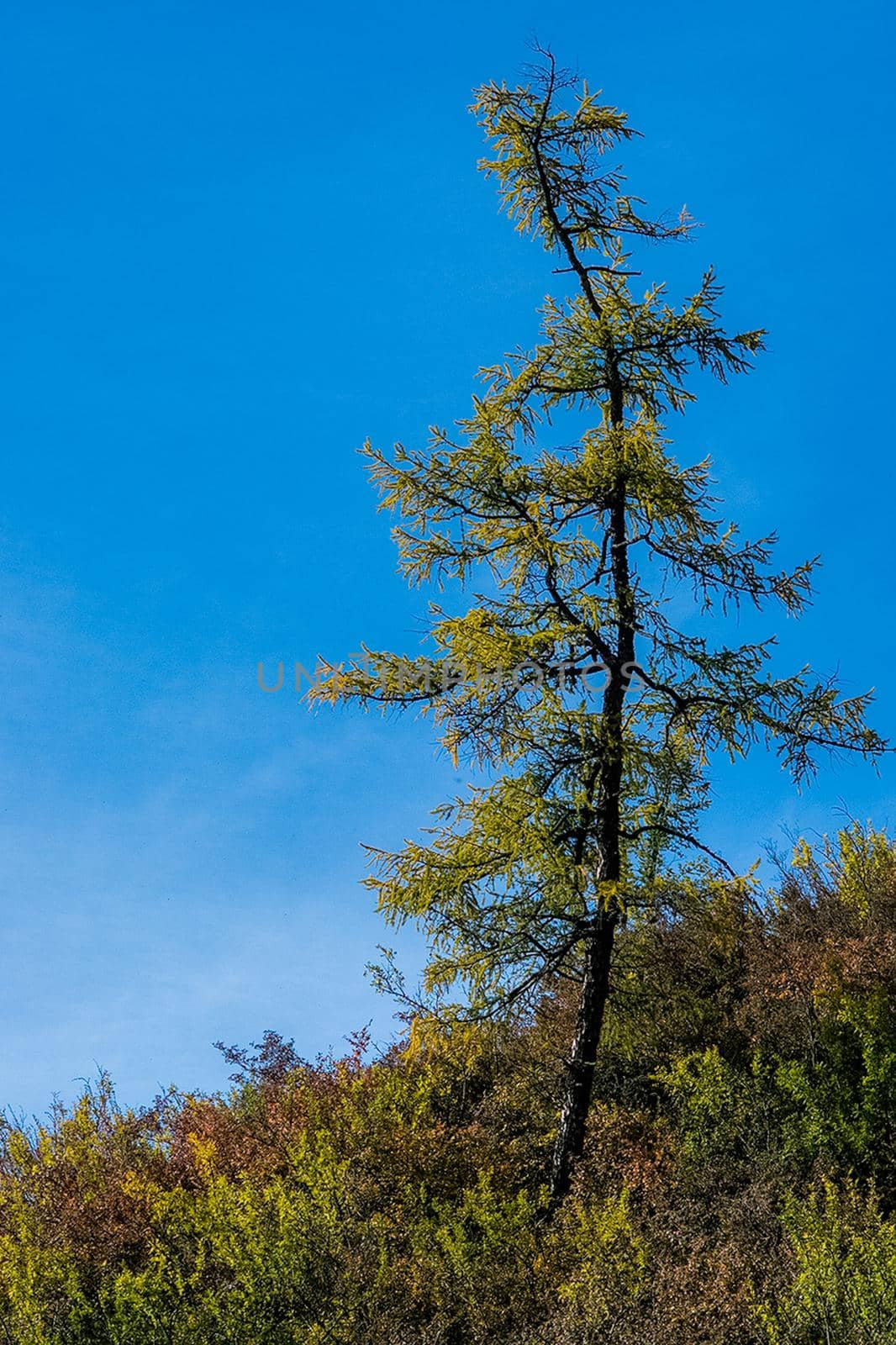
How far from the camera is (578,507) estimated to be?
9.43 m

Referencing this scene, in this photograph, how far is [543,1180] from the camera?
9086mm

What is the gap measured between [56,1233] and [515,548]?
635 centimetres

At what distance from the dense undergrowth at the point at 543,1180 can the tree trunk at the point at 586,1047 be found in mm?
273

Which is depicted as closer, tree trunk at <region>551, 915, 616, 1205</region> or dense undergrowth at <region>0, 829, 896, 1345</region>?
dense undergrowth at <region>0, 829, 896, 1345</region>

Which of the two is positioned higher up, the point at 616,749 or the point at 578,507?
the point at 578,507

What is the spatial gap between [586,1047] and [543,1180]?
119 cm

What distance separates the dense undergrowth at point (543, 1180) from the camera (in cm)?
Answer: 650

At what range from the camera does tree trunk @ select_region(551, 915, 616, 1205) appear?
29.1 feet

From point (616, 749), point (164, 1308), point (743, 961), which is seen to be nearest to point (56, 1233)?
point (164, 1308)

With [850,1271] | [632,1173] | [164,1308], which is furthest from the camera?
[632,1173]

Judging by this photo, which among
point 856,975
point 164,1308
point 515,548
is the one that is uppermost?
point 515,548

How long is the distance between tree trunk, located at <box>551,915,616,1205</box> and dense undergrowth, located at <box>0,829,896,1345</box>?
27 centimetres

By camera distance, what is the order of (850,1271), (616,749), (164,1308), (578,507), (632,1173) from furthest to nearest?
(578,507) → (616,749) → (632,1173) → (164,1308) → (850,1271)

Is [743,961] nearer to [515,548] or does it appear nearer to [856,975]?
[856,975]
